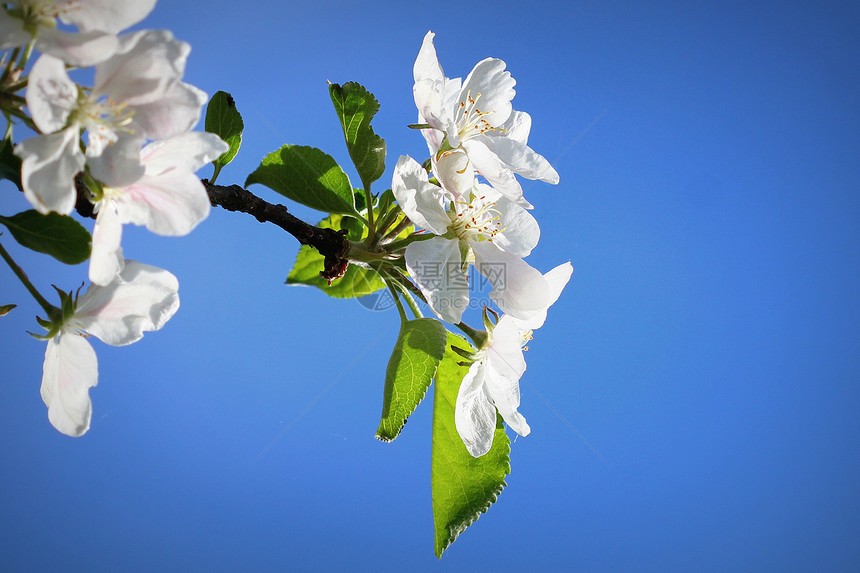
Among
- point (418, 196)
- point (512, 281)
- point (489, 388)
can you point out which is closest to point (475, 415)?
point (489, 388)

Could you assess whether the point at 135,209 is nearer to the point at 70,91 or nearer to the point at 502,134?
the point at 70,91

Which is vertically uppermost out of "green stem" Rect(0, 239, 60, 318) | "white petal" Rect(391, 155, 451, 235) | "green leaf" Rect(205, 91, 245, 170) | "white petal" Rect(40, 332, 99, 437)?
"white petal" Rect(391, 155, 451, 235)

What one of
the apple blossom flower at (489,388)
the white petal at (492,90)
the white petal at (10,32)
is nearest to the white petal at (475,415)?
the apple blossom flower at (489,388)

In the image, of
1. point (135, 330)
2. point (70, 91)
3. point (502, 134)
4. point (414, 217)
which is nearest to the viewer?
point (70, 91)

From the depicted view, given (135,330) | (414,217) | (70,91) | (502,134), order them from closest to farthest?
(70,91) → (135,330) → (414,217) → (502,134)

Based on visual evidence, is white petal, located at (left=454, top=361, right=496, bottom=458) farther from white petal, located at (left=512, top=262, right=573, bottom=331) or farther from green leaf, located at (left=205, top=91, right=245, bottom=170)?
green leaf, located at (left=205, top=91, right=245, bottom=170)

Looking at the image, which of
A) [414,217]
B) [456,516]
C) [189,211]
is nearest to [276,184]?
[414,217]

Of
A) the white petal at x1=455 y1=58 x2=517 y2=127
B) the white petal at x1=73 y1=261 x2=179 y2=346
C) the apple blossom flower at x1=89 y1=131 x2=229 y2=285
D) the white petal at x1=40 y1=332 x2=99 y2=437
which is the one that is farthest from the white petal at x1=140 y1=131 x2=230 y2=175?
the white petal at x1=455 y1=58 x2=517 y2=127
